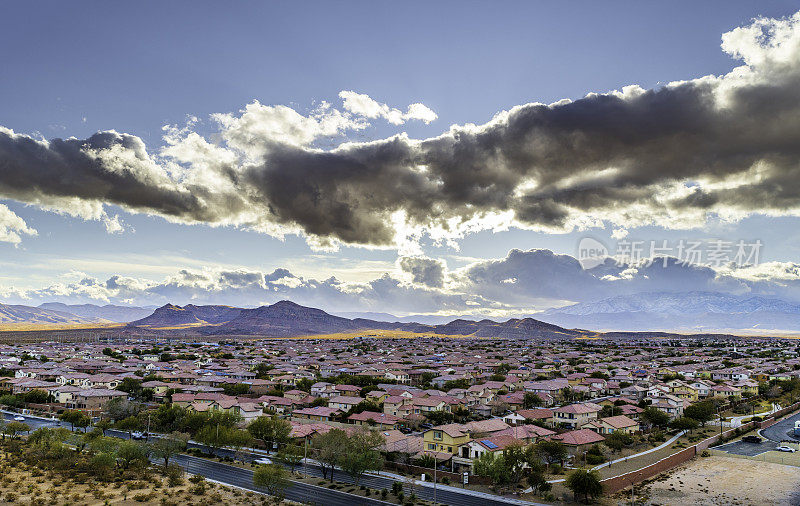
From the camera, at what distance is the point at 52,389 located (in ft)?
338

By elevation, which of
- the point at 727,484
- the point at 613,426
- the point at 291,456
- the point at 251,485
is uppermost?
the point at 613,426

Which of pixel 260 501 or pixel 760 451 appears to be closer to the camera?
pixel 260 501

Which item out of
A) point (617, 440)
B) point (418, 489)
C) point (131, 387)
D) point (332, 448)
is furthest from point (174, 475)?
point (131, 387)

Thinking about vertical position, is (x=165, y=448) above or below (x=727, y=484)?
above

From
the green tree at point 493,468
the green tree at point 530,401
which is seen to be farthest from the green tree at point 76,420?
the green tree at point 530,401

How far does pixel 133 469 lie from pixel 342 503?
84.2 ft

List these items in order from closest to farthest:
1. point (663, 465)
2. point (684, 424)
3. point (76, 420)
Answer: point (663, 465)
point (76, 420)
point (684, 424)

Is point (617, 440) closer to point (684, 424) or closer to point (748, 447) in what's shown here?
point (684, 424)

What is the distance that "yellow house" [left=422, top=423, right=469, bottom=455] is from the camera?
62.5m

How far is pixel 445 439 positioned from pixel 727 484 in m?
30.3

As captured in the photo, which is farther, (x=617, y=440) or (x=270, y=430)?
(x=270, y=430)

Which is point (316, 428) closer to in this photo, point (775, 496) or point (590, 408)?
point (590, 408)

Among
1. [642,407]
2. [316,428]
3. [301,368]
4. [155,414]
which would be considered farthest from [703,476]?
[301,368]

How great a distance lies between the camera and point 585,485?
51.1 m
